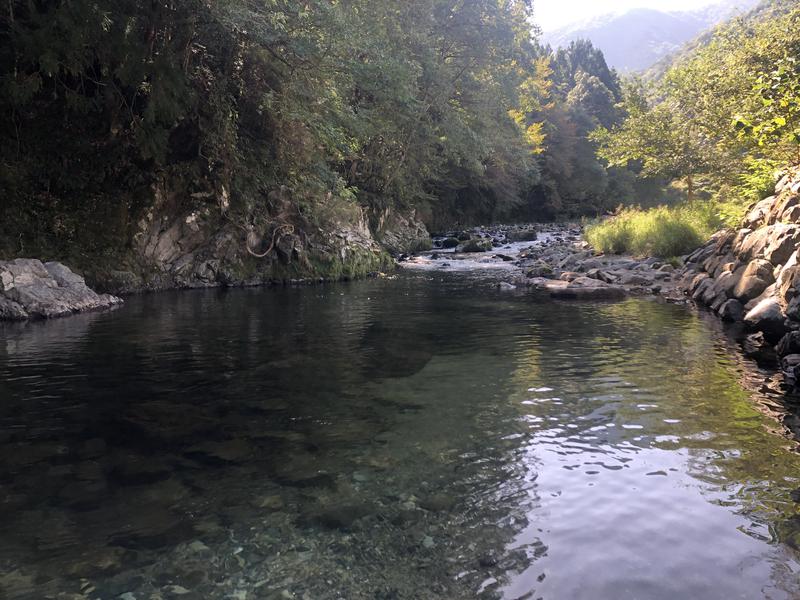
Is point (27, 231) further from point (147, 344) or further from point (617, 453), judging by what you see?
point (617, 453)

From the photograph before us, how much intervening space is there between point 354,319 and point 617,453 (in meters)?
8.43

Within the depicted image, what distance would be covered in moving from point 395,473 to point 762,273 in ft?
35.3

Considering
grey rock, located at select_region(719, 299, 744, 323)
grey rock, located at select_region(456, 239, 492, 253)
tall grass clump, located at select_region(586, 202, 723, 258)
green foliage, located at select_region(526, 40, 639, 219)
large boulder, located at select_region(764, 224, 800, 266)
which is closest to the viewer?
large boulder, located at select_region(764, 224, 800, 266)

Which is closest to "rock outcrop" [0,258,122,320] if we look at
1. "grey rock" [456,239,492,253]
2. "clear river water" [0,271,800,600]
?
"clear river water" [0,271,800,600]

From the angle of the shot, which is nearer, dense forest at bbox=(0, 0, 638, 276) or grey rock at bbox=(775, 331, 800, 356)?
grey rock at bbox=(775, 331, 800, 356)

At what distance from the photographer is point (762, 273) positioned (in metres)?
12.4

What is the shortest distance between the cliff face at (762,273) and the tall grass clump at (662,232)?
3619 millimetres

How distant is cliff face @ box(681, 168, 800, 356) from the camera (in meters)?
9.99

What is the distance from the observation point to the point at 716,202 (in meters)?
23.5

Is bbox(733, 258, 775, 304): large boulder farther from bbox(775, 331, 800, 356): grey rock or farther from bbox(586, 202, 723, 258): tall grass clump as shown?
bbox(586, 202, 723, 258): tall grass clump

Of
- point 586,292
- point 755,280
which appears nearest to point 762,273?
point 755,280

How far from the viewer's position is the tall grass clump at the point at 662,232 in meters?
21.9

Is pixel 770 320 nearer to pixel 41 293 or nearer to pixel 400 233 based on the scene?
pixel 41 293

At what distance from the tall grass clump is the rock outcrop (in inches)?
736
